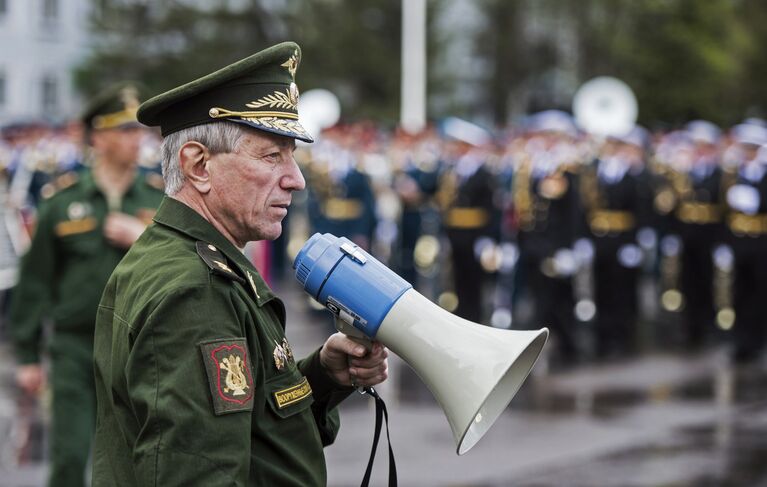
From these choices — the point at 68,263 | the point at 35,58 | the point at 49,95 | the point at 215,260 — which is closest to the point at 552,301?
the point at 68,263

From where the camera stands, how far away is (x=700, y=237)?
48.2 ft

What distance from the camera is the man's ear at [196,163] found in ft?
9.32

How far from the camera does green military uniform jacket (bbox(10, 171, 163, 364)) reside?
18.0ft

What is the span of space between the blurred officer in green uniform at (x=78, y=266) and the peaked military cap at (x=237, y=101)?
2.61 metres

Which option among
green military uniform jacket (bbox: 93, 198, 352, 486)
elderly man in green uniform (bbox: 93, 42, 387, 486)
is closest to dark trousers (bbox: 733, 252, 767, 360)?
elderly man in green uniform (bbox: 93, 42, 387, 486)

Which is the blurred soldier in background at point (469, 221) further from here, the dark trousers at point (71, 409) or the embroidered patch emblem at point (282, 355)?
the embroidered patch emblem at point (282, 355)

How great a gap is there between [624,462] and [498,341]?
532 centimetres

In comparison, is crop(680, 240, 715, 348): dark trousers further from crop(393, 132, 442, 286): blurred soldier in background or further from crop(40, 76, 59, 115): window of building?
crop(40, 76, 59, 115): window of building

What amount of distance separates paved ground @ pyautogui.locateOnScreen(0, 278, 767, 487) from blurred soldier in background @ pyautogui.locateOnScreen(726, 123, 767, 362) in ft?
2.73

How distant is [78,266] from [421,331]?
3144 mm

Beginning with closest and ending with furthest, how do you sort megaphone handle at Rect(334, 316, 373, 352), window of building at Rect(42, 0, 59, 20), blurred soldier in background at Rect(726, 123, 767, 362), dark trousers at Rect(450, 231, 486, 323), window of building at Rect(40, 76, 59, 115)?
megaphone handle at Rect(334, 316, 373, 352) < blurred soldier in background at Rect(726, 123, 767, 362) < dark trousers at Rect(450, 231, 486, 323) < window of building at Rect(40, 76, 59, 115) < window of building at Rect(42, 0, 59, 20)

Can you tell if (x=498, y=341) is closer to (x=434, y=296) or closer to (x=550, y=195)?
(x=550, y=195)

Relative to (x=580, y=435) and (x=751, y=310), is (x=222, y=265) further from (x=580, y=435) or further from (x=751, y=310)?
(x=751, y=310)

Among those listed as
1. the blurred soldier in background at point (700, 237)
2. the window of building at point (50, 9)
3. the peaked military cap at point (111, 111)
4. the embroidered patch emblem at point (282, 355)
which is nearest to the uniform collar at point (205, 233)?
the embroidered patch emblem at point (282, 355)
